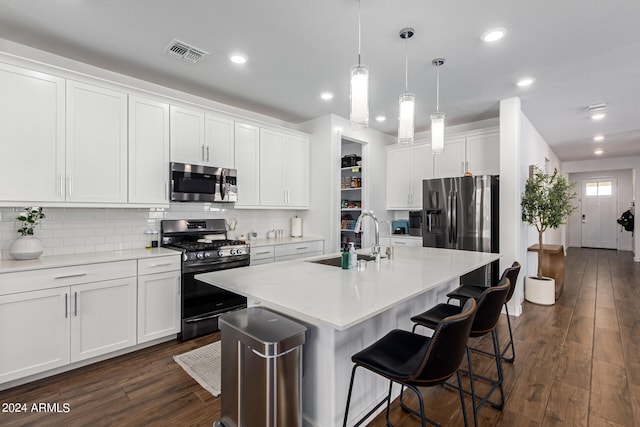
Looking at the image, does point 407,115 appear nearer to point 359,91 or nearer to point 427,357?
point 359,91

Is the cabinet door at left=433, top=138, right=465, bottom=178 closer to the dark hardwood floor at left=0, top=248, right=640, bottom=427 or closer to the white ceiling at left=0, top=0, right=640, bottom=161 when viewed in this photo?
the white ceiling at left=0, top=0, right=640, bottom=161

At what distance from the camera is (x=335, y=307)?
140 centimetres

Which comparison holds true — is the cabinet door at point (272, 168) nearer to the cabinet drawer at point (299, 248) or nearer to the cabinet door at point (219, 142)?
the cabinet door at point (219, 142)

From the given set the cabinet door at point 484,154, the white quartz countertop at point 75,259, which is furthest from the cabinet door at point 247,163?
the cabinet door at point 484,154

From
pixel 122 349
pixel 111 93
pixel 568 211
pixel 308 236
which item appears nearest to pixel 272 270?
pixel 122 349

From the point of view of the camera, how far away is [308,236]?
4828 mm

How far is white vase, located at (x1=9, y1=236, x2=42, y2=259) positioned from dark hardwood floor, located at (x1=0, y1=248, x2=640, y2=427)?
3.26 ft

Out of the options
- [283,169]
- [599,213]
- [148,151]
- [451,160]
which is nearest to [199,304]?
[148,151]

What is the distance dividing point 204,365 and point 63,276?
4.32ft

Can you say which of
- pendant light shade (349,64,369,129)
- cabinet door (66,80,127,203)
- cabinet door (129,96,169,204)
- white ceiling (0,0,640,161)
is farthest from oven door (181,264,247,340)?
pendant light shade (349,64,369,129)

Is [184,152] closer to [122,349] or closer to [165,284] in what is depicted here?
[165,284]

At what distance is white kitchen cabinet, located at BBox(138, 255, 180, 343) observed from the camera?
2910 millimetres

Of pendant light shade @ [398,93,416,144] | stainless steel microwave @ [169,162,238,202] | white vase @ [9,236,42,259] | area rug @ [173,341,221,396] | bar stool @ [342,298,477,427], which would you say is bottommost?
area rug @ [173,341,221,396]
